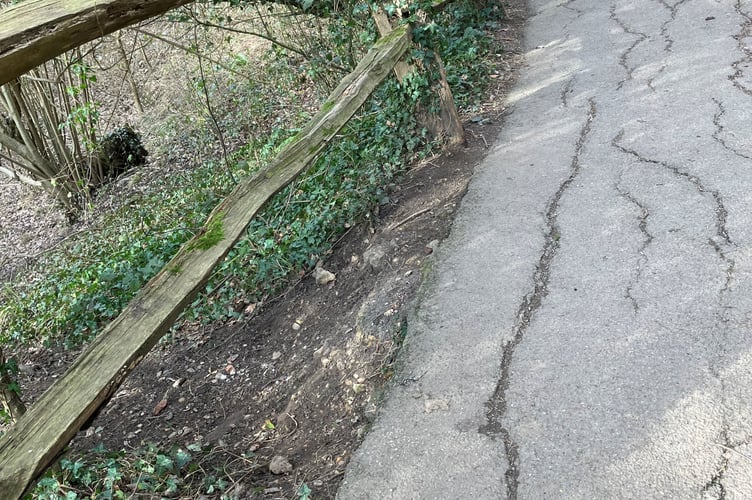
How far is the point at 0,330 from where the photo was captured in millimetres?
5598

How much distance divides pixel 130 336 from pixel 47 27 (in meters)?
1.09

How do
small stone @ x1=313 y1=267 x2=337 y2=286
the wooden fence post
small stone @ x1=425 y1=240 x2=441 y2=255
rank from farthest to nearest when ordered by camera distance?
the wooden fence post, small stone @ x1=313 y1=267 x2=337 y2=286, small stone @ x1=425 y1=240 x2=441 y2=255

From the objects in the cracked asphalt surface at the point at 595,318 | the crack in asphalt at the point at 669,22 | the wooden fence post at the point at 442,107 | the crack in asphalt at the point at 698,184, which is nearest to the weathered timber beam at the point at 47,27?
the cracked asphalt surface at the point at 595,318

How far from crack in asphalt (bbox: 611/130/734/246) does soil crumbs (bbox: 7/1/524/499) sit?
0.93 meters

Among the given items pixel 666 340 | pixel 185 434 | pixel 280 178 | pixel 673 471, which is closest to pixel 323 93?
pixel 280 178

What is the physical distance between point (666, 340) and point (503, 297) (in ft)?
2.53

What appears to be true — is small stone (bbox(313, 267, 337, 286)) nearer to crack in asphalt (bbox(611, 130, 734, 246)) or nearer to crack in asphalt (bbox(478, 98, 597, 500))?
crack in asphalt (bbox(478, 98, 597, 500))

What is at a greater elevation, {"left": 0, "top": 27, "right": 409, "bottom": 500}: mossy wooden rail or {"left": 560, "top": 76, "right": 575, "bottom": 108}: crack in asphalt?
{"left": 0, "top": 27, "right": 409, "bottom": 500}: mossy wooden rail

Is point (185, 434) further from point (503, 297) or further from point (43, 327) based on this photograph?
point (43, 327)

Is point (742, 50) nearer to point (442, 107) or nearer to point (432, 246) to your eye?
point (442, 107)

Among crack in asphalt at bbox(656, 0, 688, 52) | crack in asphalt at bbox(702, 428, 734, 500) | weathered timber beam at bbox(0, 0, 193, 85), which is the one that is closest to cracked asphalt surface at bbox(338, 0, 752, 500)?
crack in asphalt at bbox(702, 428, 734, 500)

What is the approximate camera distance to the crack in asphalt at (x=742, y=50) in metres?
4.44

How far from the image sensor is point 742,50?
490cm

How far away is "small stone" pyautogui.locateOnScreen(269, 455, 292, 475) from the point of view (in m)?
2.60
